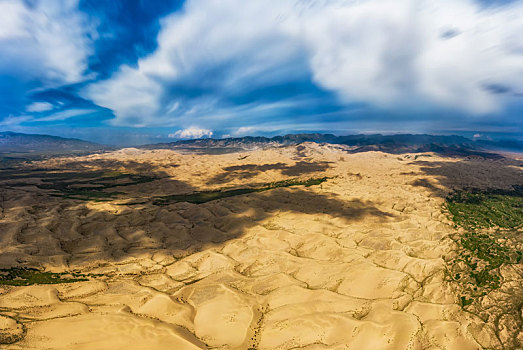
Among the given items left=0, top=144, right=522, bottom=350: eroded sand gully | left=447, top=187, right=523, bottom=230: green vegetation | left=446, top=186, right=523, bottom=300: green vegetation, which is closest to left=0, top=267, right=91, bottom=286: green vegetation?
left=0, top=144, right=522, bottom=350: eroded sand gully

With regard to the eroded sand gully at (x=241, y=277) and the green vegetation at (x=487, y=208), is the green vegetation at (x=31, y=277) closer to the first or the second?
the eroded sand gully at (x=241, y=277)

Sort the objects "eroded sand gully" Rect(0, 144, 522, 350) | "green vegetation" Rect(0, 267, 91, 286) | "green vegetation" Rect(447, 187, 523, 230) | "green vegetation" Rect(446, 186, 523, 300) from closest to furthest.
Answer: "eroded sand gully" Rect(0, 144, 522, 350), "green vegetation" Rect(446, 186, 523, 300), "green vegetation" Rect(0, 267, 91, 286), "green vegetation" Rect(447, 187, 523, 230)

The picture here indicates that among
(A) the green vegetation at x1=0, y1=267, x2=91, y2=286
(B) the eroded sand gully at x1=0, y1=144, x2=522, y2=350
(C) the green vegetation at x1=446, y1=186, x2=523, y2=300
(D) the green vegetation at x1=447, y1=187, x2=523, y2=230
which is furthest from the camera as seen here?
(D) the green vegetation at x1=447, y1=187, x2=523, y2=230

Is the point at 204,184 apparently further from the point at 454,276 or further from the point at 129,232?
the point at 454,276

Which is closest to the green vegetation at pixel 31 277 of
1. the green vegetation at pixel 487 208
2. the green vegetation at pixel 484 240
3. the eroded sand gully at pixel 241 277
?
the eroded sand gully at pixel 241 277

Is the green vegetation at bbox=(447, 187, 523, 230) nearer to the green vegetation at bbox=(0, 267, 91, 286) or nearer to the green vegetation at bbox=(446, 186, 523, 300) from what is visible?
the green vegetation at bbox=(446, 186, 523, 300)

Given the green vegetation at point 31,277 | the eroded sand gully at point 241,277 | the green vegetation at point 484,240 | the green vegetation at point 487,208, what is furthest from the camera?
the green vegetation at point 487,208
